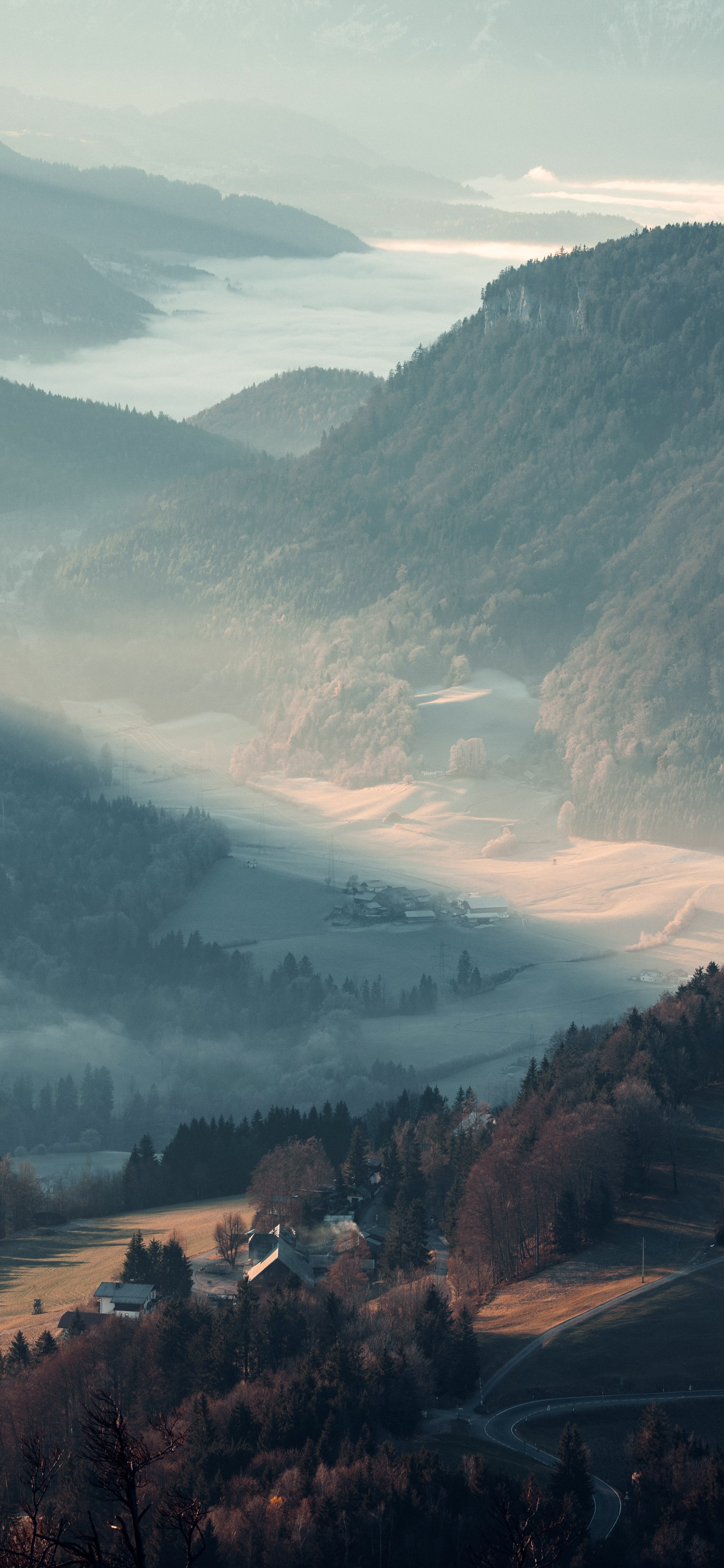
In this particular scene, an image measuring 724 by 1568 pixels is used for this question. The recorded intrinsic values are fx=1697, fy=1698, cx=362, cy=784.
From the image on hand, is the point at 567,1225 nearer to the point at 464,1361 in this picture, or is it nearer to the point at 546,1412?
the point at 464,1361

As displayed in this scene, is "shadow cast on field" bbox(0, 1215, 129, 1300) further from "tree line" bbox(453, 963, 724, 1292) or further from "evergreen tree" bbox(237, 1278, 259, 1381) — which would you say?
"tree line" bbox(453, 963, 724, 1292)

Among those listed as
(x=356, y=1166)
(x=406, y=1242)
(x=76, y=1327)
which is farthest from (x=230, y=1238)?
(x=356, y=1166)

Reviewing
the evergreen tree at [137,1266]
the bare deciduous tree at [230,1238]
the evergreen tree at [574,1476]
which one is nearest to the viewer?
the evergreen tree at [574,1476]

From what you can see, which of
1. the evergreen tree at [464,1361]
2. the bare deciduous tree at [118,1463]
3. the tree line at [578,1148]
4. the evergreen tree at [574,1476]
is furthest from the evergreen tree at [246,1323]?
the bare deciduous tree at [118,1463]

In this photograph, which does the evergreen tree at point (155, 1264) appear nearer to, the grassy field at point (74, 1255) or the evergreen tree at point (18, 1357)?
the grassy field at point (74, 1255)

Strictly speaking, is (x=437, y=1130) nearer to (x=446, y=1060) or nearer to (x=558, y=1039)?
(x=558, y=1039)
